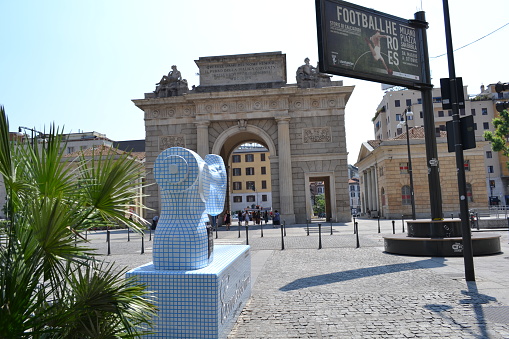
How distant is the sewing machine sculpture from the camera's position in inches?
176

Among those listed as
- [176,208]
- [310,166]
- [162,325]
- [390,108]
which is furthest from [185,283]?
[390,108]

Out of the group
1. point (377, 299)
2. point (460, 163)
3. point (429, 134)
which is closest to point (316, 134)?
point (429, 134)

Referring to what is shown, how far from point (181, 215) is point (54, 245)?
2.25m

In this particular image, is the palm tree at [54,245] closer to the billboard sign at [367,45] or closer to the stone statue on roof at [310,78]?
the billboard sign at [367,45]

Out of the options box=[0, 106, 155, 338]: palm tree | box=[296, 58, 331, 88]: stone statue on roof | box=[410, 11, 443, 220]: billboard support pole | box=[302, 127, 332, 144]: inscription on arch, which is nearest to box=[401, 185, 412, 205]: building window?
box=[302, 127, 332, 144]: inscription on arch

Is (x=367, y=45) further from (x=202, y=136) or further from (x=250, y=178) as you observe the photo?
(x=250, y=178)

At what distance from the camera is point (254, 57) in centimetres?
3512

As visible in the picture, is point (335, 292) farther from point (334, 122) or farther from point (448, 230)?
point (334, 122)

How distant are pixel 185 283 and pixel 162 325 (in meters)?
0.52

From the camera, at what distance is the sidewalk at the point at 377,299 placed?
5336mm

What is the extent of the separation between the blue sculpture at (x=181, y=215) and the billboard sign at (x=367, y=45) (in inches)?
266

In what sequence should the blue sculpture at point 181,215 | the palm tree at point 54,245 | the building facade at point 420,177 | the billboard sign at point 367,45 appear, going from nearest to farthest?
the palm tree at point 54,245 → the blue sculpture at point 181,215 → the billboard sign at point 367,45 → the building facade at point 420,177

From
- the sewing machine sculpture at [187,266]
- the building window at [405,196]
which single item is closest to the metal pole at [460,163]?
the sewing machine sculpture at [187,266]

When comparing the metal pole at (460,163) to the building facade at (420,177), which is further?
the building facade at (420,177)
